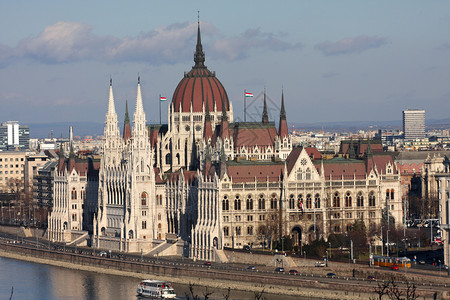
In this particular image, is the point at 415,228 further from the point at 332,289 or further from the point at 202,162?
the point at 332,289

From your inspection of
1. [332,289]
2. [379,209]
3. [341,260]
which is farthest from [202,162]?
[332,289]

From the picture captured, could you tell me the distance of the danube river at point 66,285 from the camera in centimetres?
15200

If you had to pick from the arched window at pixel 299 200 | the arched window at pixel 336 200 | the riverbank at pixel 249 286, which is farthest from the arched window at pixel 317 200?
the riverbank at pixel 249 286

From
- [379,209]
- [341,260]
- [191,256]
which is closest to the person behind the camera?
[341,260]

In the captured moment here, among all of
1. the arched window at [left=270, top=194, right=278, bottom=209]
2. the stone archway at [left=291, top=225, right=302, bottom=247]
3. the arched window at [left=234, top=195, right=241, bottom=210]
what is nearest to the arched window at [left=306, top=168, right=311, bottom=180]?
the arched window at [left=270, top=194, right=278, bottom=209]

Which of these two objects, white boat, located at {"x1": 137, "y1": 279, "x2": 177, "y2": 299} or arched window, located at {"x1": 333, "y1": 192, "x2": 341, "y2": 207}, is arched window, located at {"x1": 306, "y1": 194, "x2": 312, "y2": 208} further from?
white boat, located at {"x1": 137, "y1": 279, "x2": 177, "y2": 299}

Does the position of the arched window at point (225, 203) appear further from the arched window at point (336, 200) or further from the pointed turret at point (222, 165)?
the arched window at point (336, 200)

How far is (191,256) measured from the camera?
575ft

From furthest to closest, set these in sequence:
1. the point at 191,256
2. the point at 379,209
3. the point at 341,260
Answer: the point at 379,209 → the point at 191,256 → the point at 341,260

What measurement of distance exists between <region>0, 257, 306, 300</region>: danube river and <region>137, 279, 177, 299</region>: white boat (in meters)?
1.12

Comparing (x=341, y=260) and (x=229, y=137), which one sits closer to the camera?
(x=341, y=260)

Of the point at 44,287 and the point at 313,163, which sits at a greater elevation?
the point at 313,163

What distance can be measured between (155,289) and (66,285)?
722 inches

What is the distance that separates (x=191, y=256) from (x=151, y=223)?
1486 centimetres
